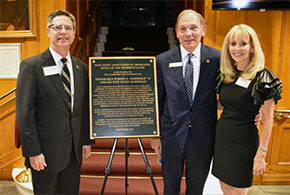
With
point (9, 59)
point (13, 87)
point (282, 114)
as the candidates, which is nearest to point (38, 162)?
point (13, 87)

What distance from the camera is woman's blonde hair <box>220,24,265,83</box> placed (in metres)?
2.18

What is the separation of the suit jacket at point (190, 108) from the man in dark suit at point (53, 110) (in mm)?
831

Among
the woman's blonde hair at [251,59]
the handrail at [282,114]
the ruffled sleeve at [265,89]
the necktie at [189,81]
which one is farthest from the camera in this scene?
the handrail at [282,114]

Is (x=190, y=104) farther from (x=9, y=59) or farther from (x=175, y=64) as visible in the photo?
(x=9, y=59)

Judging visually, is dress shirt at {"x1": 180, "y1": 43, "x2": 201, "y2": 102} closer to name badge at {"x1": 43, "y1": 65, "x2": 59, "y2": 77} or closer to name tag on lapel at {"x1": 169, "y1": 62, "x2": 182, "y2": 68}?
name tag on lapel at {"x1": 169, "y1": 62, "x2": 182, "y2": 68}

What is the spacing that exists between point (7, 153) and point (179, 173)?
3.51 m

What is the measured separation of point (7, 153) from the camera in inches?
181

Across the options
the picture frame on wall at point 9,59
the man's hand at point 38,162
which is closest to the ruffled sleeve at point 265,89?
the man's hand at point 38,162

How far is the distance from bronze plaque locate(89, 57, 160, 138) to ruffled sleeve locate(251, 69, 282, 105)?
36.9 inches

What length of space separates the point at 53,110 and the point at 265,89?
1775 mm

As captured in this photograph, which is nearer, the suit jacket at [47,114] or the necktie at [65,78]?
the suit jacket at [47,114]

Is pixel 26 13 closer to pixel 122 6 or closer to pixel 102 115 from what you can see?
pixel 102 115

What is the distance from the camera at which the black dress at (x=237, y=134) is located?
2199 millimetres

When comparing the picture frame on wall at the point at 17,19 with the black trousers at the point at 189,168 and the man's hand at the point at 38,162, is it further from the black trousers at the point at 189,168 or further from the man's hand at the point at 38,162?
the black trousers at the point at 189,168
